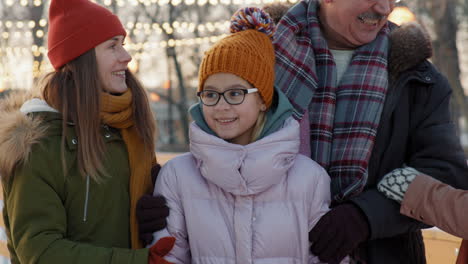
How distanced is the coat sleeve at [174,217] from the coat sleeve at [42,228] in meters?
0.14

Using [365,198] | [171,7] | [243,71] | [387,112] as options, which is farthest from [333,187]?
[171,7]

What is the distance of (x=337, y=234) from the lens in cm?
198

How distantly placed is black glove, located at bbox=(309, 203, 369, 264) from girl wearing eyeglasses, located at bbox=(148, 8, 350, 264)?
37mm

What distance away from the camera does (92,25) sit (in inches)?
88.9

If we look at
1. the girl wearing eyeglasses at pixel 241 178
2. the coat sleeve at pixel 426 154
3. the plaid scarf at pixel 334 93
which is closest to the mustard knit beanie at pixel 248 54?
the girl wearing eyeglasses at pixel 241 178

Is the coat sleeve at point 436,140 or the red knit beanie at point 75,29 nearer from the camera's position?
the coat sleeve at point 436,140

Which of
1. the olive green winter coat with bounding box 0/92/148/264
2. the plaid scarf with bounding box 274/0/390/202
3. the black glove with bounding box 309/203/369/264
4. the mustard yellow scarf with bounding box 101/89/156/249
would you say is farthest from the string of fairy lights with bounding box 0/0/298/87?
the black glove with bounding box 309/203/369/264

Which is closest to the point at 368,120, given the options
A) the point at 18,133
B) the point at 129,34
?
the point at 18,133

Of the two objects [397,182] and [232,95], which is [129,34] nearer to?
[232,95]

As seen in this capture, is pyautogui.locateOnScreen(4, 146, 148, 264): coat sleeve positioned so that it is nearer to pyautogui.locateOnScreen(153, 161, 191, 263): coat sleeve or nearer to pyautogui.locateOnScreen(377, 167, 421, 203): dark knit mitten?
pyautogui.locateOnScreen(153, 161, 191, 263): coat sleeve

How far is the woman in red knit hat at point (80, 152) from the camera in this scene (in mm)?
1922

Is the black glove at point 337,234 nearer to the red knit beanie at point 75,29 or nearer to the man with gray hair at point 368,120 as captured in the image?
the man with gray hair at point 368,120

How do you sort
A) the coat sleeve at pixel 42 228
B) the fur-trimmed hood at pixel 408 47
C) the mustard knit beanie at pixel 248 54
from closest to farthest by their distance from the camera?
the coat sleeve at pixel 42 228, the mustard knit beanie at pixel 248 54, the fur-trimmed hood at pixel 408 47

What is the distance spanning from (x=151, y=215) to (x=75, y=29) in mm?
849
